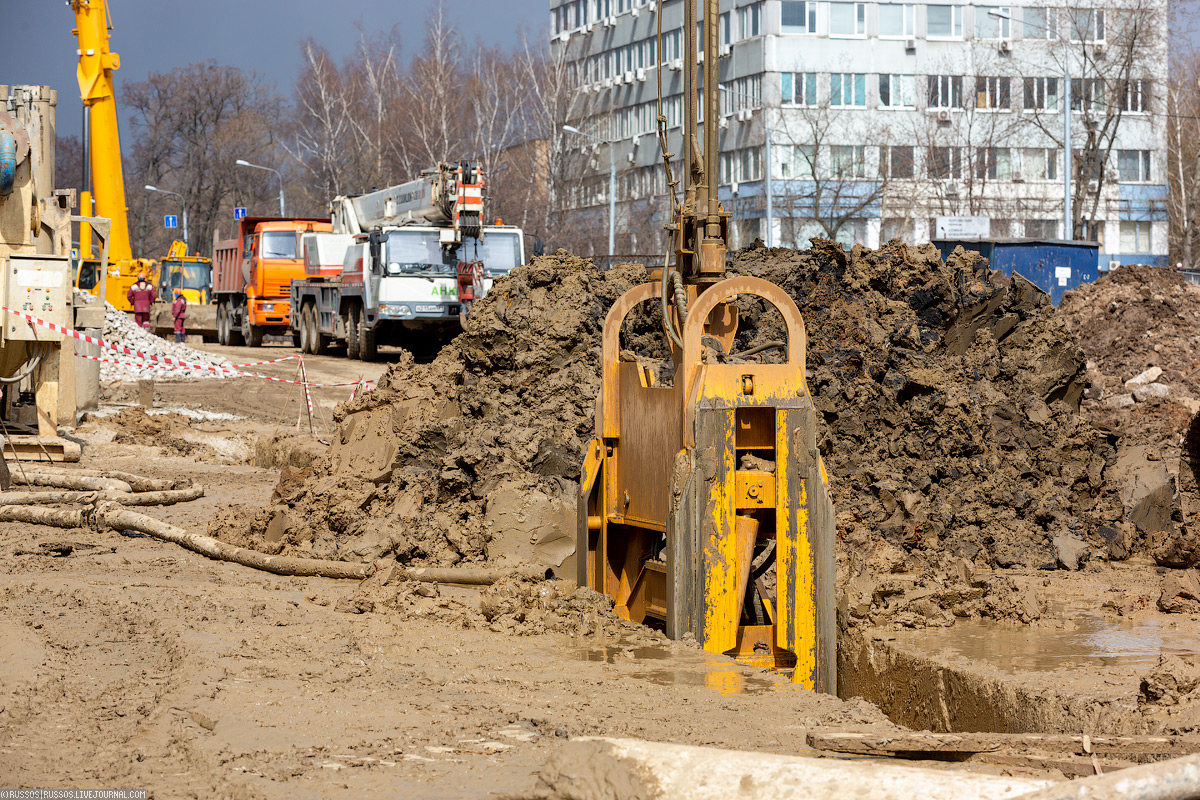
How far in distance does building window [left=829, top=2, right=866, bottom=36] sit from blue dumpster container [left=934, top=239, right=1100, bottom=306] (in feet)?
104

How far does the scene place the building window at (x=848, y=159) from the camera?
53.0 m

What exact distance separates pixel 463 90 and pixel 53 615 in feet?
156

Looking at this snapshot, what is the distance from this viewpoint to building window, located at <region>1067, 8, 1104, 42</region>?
46384mm

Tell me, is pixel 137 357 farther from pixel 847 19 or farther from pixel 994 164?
pixel 847 19

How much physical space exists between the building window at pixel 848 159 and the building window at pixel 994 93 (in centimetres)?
553

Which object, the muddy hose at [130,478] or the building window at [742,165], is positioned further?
the building window at [742,165]

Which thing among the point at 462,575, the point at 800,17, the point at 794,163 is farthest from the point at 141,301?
the point at 800,17

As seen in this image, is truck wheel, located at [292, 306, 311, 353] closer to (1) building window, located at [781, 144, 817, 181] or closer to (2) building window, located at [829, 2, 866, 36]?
(1) building window, located at [781, 144, 817, 181]

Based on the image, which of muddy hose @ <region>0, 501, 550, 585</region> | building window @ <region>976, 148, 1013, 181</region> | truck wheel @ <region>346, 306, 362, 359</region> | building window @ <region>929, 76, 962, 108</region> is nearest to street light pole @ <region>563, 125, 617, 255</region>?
truck wheel @ <region>346, 306, 362, 359</region>

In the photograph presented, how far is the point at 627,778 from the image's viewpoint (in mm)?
3572

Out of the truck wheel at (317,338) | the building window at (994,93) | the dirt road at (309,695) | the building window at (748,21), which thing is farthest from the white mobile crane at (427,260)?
the building window at (994,93)

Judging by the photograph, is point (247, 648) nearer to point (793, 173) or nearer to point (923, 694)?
point (923, 694)

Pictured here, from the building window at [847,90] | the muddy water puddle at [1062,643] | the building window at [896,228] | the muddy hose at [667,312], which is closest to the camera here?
the muddy hose at [667,312]

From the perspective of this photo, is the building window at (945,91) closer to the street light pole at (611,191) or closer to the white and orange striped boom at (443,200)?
the street light pole at (611,191)
